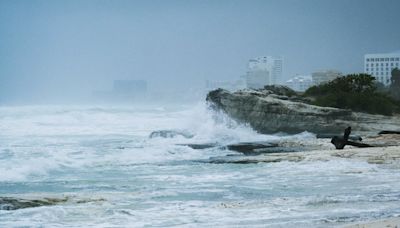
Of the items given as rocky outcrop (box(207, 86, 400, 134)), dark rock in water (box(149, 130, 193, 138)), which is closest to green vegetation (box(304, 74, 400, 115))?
rocky outcrop (box(207, 86, 400, 134))

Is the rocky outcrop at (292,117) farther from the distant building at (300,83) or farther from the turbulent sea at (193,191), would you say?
the distant building at (300,83)

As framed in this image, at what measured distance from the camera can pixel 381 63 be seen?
6009 inches

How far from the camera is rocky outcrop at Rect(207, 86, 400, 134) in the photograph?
114 feet

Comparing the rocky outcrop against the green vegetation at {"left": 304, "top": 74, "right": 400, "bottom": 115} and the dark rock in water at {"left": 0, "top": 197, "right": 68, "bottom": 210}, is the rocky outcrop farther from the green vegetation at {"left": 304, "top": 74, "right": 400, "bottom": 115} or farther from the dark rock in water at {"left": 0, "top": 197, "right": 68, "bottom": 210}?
the dark rock in water at {"left": 0, "top": 197, "right": 68, "bottom": 210}

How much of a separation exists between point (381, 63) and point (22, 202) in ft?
489

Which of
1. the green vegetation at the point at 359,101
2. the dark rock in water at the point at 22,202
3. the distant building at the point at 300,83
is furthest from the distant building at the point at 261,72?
the dark rock in water at the point at 22,202

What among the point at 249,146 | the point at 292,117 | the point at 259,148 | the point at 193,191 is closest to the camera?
the point at 193,191

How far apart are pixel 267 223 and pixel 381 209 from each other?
7.89ft

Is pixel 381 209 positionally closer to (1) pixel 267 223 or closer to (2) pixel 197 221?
(1) pixel 267 223

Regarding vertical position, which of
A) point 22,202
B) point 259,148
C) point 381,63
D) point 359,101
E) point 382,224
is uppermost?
point 381,63

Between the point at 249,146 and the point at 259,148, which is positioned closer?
the point at 259,148

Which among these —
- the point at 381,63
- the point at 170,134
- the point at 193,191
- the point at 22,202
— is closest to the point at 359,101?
the point at 170,134

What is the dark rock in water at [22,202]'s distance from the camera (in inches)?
489

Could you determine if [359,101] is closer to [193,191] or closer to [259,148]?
[259,148]
